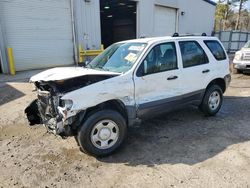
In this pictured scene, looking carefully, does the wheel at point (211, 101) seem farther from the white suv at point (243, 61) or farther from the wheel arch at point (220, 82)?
the white suv at point (243, 61)

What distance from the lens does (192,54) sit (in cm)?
515

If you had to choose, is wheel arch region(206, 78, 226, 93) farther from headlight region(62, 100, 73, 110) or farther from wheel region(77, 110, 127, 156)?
headlight region(62, 100, 73, 110)

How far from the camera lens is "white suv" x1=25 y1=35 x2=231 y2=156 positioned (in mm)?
3729

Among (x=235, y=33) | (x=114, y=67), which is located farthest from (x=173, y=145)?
(x=235, y=33)

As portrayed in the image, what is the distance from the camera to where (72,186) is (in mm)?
3266

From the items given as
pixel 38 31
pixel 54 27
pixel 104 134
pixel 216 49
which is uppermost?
pixel 54 27

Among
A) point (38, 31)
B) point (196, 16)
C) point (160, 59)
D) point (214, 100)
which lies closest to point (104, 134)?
point (160, 59)

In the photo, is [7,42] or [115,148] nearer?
[115,148]

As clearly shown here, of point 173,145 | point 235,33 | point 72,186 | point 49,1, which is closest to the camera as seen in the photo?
point 72,186

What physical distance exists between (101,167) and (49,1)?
10637mm

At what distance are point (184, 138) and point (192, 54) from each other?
180 cm

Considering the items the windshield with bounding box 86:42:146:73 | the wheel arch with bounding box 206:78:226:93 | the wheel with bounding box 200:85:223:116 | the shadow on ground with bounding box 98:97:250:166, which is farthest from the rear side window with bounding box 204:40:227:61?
the windshield with bounding box 86:42:146:73

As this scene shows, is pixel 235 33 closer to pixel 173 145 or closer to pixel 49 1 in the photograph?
pixel 49 1

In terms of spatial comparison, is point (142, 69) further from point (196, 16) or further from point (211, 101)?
point (196, 16)
